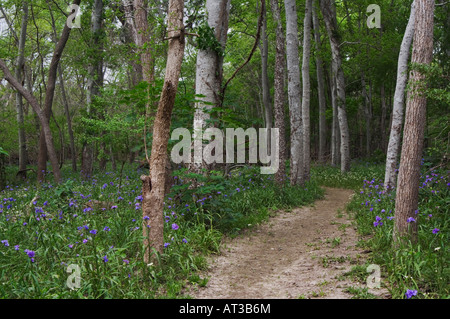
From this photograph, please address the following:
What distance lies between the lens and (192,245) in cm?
552

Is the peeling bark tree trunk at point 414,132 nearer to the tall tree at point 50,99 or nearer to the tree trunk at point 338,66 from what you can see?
the tall tree at point 50,99

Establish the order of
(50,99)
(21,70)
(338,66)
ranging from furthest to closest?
(21,70) < (338,66) < (50,99)

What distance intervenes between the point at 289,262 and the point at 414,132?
2.59 metres

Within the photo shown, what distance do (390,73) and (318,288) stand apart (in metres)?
18.7

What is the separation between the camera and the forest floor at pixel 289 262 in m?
4.30

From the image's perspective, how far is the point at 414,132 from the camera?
4.83m

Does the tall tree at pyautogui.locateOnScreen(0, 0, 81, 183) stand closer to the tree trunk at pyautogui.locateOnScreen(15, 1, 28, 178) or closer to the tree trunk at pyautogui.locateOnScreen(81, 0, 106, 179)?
the tree trunk at pyautogui.locateOnScreen(81, 0, 106, 179)

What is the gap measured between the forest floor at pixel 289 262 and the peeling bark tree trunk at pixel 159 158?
840 mm

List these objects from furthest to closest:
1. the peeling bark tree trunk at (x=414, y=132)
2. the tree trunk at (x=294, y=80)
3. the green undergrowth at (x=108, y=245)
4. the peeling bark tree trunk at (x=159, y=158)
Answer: the tree trunk at (x=294, y=80) → the peeling bark tree trunk at (x=414, y=132) → the peeling bark tree trunk at (x=159, y=158) → the green undergrowth at (x=108, y=245)

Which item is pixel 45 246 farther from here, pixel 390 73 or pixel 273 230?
pixel 390 73

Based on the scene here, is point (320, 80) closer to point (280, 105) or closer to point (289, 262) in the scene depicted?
point (280, 105)

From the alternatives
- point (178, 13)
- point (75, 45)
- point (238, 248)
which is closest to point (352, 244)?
point (238, 248)

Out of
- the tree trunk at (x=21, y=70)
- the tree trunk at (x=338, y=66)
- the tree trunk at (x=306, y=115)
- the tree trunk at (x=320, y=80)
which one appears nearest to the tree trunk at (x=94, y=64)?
the tree trunk at (x=21, y=70)

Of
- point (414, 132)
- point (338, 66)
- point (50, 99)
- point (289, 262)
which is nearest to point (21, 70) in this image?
point (50, 99)
